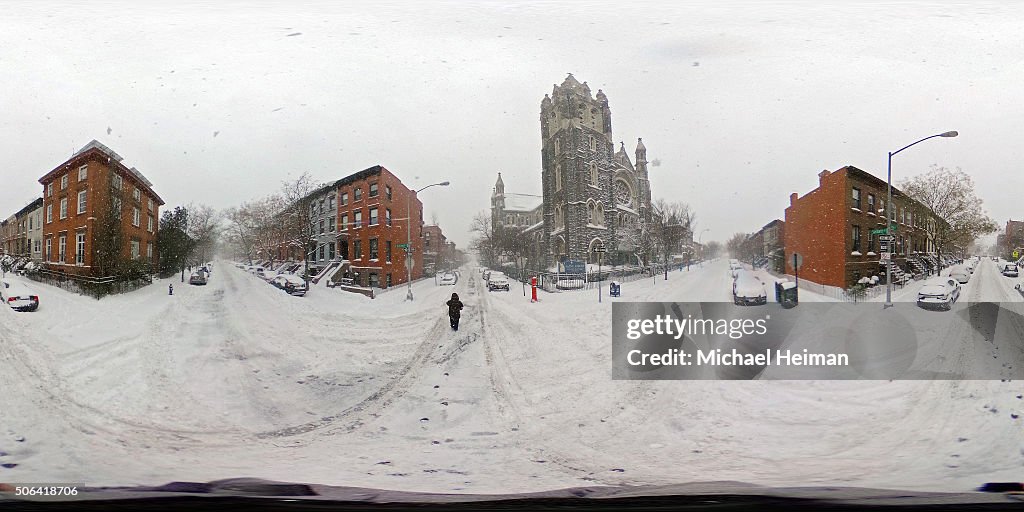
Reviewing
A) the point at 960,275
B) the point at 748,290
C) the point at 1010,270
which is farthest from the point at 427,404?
the point at 1010,270

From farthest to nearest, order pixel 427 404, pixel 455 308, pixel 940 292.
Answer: pixel 455 308 < pixel 940 292 < pixel 427 404

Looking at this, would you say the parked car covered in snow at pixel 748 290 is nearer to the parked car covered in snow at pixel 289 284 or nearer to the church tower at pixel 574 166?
the church tower at pixel 574 166

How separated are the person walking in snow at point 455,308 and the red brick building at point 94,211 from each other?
138 centimetres

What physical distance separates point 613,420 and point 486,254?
0.91 m

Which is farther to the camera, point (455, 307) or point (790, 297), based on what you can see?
point (455, 307)

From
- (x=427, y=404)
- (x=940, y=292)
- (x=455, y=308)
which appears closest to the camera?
(x=427, y=404)

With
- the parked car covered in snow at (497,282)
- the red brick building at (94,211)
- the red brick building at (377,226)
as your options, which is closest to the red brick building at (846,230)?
the parked car covered in snow at (497,282)

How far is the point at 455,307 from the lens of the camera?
1669 millimetres

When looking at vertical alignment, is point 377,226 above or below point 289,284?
above

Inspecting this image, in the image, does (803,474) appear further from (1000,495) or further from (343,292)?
(343,292)

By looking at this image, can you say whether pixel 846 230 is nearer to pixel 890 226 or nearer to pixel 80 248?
pixel 890 226

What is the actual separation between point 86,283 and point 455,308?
1.67 m

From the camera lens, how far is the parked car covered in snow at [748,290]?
1.49 m

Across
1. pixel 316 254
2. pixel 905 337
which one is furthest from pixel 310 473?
pixel 905 337
